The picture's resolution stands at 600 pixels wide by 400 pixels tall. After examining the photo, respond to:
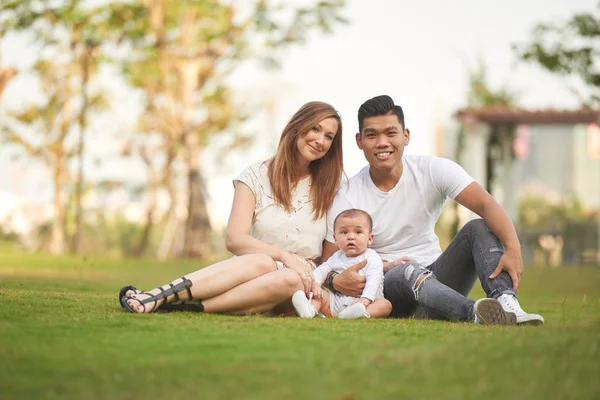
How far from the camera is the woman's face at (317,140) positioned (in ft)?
15.9

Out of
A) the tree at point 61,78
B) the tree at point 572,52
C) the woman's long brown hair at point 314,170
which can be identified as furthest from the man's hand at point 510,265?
the tree at point 61,78

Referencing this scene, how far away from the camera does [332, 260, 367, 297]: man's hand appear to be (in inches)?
183

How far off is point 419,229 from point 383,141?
1.75ft

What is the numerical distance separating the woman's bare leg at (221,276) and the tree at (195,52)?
13.5m

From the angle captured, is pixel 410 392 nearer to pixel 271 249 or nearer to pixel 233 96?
pixel 271 249

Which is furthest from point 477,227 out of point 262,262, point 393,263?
point 262,262

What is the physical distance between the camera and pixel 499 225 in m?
4.54

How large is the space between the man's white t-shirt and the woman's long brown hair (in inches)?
3.3

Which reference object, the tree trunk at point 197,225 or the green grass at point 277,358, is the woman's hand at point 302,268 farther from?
the tree trunk at point 197,225

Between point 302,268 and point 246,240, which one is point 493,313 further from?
point 246,240

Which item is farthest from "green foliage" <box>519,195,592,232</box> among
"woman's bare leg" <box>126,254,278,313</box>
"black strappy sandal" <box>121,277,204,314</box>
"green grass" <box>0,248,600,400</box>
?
"green grass" <box>0,248,600,400</box>

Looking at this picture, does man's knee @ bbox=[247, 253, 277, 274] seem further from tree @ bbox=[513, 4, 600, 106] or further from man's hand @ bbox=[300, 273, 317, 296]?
tree @ bbox=[513, 4, 600, 106]

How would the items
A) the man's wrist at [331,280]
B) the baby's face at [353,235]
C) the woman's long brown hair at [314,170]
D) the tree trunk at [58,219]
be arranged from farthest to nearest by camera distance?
the tree trunk at [58,219], the woman's long brown hair at [314,170], the man's wrist at [331,280], the baby's face at [353,235]

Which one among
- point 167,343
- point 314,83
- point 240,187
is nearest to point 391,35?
point 314,83
